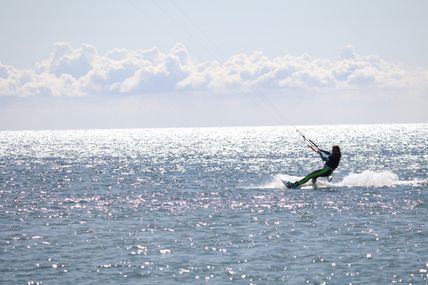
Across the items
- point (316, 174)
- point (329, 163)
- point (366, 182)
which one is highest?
point (329, 163)

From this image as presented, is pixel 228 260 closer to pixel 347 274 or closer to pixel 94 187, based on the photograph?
pixel 347 274

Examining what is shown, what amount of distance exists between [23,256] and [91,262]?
3.18 m

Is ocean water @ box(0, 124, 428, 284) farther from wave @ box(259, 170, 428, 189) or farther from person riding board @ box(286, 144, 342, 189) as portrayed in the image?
person riding board @ box(286, 144, 342, 189)

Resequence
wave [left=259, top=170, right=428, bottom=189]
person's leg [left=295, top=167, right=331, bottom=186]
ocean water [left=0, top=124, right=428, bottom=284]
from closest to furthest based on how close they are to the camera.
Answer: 1. ocean water [left=0, top=124, right=428, bottom=284]
2. person's leg [left=295, top=167, right=331, bottom=186]
3. wave [left=259, top=170, right=428, bottom=189]

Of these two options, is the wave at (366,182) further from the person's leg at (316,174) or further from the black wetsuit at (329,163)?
the black wetsuit at (329,163)

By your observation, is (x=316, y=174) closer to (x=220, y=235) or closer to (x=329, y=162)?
(x=329, y=162)

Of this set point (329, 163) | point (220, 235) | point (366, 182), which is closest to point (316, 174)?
point (329, 163)

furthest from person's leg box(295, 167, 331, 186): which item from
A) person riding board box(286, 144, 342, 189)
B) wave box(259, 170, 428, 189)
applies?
wave box(259, 170, 428, 189)

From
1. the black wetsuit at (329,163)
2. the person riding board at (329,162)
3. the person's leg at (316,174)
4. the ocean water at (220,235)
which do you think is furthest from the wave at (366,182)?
the black wetsuit at (329,163)

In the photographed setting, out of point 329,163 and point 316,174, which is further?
point 316,174

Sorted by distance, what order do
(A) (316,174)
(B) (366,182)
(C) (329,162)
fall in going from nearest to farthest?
1. (C) (329,162)
2. (A) (316,174)
3. (B) (366,182)

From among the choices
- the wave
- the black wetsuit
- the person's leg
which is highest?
the black wetsuit

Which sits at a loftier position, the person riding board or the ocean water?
the person riding board

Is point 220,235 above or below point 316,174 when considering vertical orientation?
below
